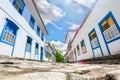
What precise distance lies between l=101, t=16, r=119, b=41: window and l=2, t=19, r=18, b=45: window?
5.80 m

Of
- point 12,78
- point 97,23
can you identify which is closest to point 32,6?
point 97,23

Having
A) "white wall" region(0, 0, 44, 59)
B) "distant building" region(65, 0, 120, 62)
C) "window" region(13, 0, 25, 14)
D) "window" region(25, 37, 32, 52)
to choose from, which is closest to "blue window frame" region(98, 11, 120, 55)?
"distant building" region(65, 0, 120, 62)

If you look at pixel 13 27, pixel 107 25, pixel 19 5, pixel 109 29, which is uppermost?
pixel 19 5

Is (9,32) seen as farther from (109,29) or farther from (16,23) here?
(109,29)

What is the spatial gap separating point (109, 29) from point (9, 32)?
6035mm

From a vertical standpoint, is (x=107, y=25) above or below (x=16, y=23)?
below

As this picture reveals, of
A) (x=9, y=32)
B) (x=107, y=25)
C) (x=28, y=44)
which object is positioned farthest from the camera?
(x=28, y=44)

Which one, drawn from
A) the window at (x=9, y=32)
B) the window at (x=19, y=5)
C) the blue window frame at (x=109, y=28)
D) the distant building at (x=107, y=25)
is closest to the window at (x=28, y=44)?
the window at (x=9, y=32)

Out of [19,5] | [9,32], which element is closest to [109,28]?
[9,32]

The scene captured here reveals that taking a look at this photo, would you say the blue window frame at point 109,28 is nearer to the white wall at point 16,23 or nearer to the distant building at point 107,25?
the distant building at point 107,25

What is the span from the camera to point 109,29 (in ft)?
23.5

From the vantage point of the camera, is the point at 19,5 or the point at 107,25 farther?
the point at 19,5

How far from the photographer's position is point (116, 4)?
6.02 meters

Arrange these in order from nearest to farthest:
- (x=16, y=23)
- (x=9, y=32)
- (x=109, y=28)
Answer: (x=109, y=28), (x=9, y=32), (x=16, y=23)
